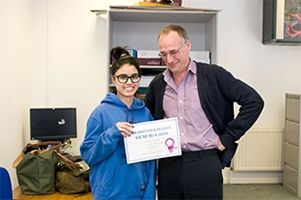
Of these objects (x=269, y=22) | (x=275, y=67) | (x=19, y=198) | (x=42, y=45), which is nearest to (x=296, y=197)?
(x=275, y=67)

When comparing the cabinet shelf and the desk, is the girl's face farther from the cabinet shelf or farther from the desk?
the cabinet shelf

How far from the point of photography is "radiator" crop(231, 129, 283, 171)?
3.62 m

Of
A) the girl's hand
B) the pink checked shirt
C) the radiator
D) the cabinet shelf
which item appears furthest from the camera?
the radiator

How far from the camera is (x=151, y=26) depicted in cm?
354

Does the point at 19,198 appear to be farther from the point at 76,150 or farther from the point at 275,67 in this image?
the point at 275,67

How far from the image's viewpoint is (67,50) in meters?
3.47

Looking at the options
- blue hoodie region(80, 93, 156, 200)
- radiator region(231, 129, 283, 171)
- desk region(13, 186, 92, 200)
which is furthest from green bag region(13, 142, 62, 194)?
radiator region(231, 129, 283, 171)

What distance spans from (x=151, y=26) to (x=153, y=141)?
224 cm

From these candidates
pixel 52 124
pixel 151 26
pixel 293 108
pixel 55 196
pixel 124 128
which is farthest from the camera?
pixel 151 26

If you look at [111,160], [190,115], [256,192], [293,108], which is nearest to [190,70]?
[190,115]

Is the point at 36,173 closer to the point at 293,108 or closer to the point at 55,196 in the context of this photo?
the point at 55,196

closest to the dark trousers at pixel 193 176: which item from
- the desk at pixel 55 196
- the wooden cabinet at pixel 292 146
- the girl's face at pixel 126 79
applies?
the girl's face at pixel 126 79

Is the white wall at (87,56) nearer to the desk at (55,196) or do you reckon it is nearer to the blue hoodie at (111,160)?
the desk at (55,196)

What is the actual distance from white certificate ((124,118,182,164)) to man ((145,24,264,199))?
9 centimetres
